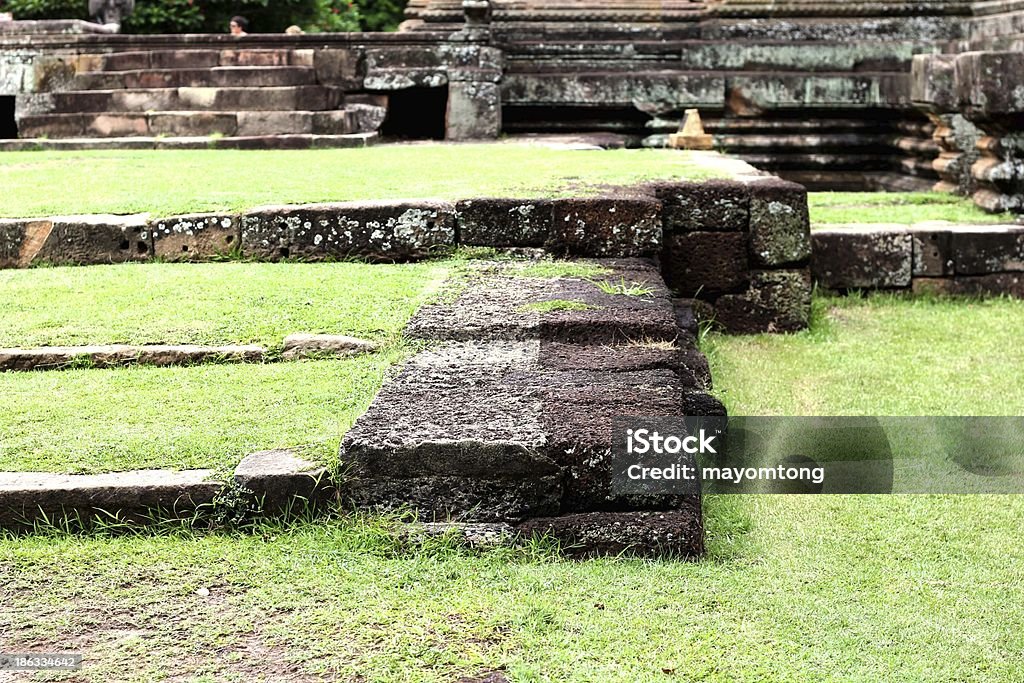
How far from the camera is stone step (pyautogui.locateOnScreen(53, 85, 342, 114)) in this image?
35.9 feet

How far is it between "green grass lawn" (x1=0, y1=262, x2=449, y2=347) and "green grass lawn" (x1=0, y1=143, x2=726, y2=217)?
58cm

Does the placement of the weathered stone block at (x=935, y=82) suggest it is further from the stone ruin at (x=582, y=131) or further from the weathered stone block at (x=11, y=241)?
the weathered stone block at (x=11, y=241)

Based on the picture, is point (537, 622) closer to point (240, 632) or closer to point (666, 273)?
point (240, 632)

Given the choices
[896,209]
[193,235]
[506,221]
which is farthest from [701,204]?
[896,209]

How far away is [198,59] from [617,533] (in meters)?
9.70

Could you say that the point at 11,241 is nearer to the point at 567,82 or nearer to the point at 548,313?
the point at 548,313

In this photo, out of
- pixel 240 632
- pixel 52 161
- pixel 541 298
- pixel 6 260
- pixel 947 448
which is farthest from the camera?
pixel 52 161

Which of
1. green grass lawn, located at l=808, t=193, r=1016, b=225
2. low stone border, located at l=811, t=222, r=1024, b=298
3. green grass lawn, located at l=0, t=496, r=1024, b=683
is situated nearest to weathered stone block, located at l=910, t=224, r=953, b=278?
low stone border, located at l=811, t=222, r=1024, b=298

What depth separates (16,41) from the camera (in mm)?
11891

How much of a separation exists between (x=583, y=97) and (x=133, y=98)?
13.0ft

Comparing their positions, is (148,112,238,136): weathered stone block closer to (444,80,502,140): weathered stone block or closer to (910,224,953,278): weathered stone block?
(444,80,502,140): weathered stone block

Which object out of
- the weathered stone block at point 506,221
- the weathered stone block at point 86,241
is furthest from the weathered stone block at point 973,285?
the weathered stone block at point 86,241

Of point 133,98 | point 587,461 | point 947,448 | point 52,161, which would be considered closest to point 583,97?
point 133,98

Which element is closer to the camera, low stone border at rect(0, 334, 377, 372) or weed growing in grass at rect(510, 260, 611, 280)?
low stone border at rect(0, 334, 377, 372)
